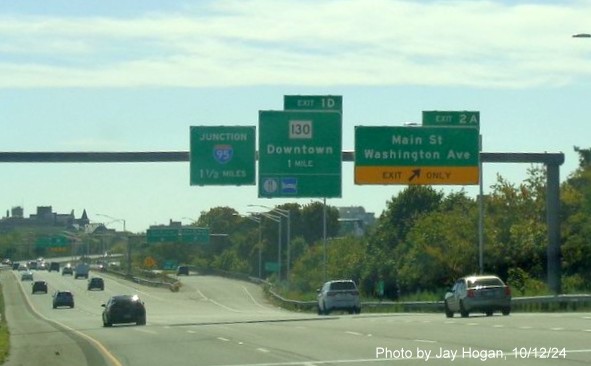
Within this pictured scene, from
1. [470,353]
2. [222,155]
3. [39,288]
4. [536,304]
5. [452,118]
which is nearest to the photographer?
[470,353]

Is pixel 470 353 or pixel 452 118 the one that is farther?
pixel 452 118

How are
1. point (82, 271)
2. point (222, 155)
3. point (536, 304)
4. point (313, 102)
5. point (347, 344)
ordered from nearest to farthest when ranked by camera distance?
point (347, 344) < point (222, 155) < point (313, 102) < point (536, 304) < point (82, 271)

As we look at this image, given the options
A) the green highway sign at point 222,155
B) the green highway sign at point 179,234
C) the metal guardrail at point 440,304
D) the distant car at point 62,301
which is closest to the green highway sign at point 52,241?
the metal guardrail at point 440,304

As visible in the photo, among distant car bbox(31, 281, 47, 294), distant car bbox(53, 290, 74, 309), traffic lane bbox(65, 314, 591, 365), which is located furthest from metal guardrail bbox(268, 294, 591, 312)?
distant car bbox(31, 281, 47, 294)

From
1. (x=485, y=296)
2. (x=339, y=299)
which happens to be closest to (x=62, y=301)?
(x=339, y=299)

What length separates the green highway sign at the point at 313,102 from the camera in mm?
42250

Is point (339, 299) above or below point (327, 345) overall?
above

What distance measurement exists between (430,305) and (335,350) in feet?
105

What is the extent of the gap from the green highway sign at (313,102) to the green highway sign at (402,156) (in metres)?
1.28

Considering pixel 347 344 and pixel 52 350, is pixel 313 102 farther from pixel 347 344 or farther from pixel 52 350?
pixel 347 344

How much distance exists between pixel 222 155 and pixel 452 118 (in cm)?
797

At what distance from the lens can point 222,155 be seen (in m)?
41.6

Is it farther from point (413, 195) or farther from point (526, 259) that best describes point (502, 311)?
point (413, 195)

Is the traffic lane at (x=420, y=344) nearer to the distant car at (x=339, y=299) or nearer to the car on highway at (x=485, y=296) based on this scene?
the car on highway at (x=485, y=296)
